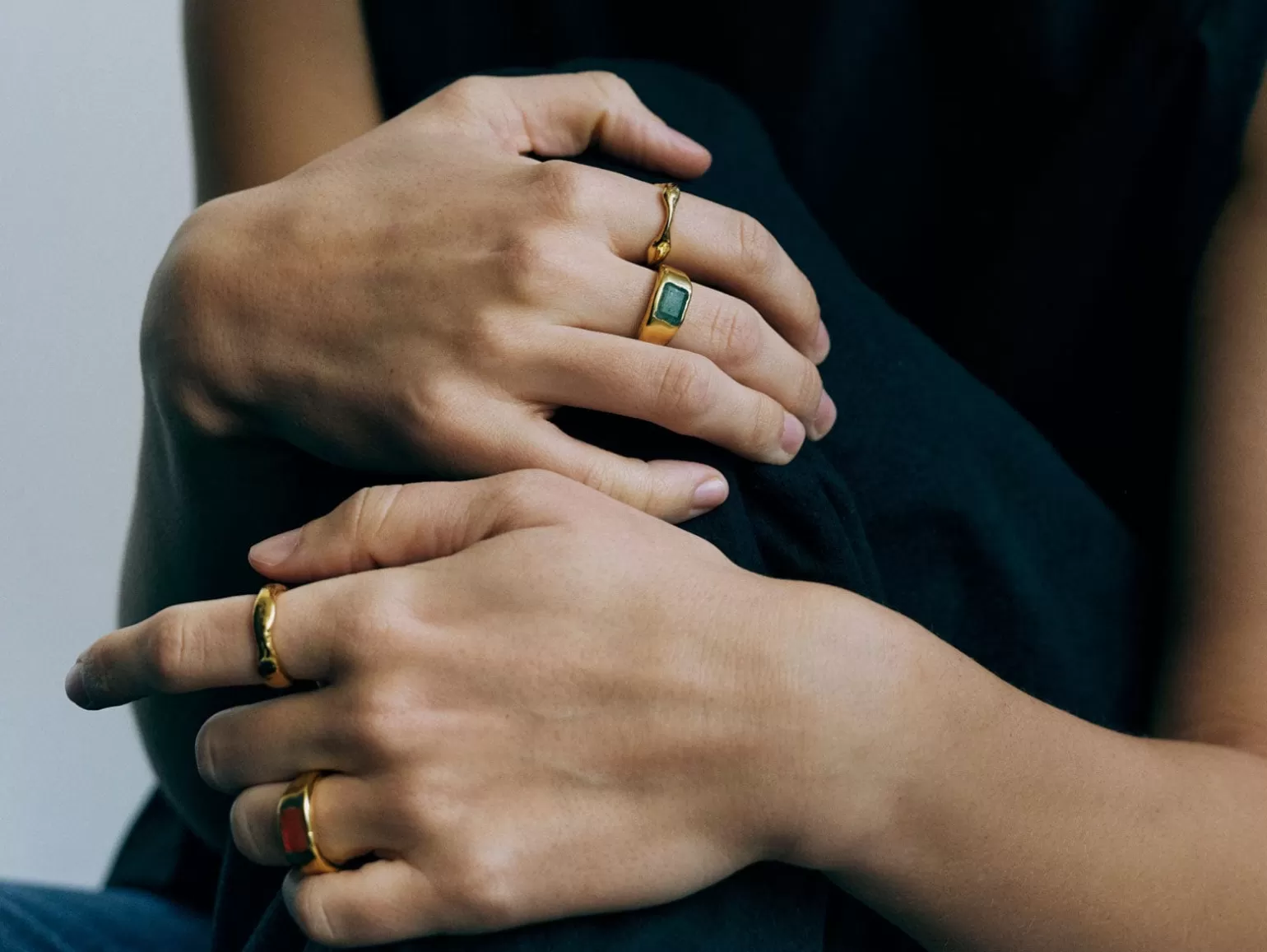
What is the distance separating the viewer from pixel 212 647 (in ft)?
1.65

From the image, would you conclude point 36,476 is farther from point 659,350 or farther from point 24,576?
point 659,350

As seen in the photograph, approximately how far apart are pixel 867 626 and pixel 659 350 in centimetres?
18

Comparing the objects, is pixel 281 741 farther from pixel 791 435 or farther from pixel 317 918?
pixel 791 435

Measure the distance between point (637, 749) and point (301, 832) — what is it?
17 cm

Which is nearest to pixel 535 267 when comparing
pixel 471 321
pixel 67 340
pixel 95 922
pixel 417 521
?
pixel 471 321

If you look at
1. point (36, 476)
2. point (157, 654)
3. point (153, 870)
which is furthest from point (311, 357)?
point (36, 476)

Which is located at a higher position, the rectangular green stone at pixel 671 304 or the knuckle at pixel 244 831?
the rectangular green stone at pixel 671 304

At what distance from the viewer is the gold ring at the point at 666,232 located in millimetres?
572

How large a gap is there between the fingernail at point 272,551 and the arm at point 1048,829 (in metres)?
0.31

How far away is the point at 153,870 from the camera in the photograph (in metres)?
0.86

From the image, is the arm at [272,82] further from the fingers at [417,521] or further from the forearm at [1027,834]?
the forearm at [1027,834]

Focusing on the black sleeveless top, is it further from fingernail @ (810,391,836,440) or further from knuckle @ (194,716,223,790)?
knuckle @ (194,716,223,790)

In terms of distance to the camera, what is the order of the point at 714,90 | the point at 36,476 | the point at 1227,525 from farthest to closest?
the point at 36,476
the point at 714,90
the point at 1227,525

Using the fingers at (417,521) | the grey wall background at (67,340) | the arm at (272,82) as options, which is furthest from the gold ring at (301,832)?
the grey wall background at (67,340)
